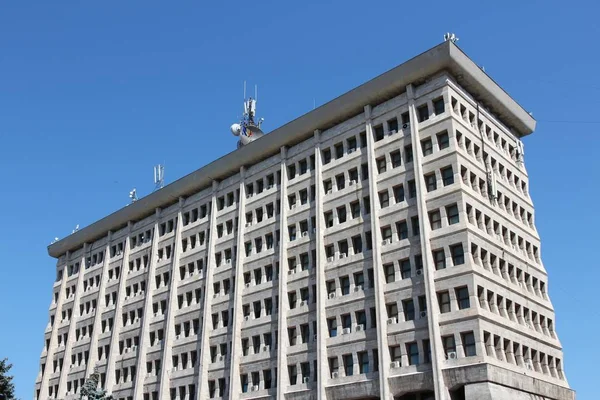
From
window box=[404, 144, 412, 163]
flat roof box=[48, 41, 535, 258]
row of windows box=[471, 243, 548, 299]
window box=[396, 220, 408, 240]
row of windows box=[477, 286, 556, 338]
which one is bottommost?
row of windows box=[477, 286, 556, 338]

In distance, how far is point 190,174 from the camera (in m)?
66.9

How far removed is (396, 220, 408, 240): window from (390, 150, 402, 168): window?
15.6 feet

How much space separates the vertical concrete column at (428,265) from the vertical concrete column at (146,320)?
92.6ft

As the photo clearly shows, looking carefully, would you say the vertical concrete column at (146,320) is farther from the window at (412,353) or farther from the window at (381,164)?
the window at (412,353)

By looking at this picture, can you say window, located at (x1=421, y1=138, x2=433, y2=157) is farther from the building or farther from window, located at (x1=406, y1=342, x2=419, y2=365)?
window, located at (x1=406, y1=342, x2=419, y2=365)

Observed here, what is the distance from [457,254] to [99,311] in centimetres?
4297

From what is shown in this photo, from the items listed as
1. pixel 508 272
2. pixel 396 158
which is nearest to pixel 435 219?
pixel 396 158

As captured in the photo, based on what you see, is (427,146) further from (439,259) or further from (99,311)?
(99,311)

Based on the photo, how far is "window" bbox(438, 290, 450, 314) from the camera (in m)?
44.0

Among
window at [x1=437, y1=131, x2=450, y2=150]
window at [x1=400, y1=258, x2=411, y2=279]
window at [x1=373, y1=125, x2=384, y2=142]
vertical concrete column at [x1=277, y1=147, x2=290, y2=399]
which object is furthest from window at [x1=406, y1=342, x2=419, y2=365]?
window at [x1=373, y1=125, x2=384, y2=142]

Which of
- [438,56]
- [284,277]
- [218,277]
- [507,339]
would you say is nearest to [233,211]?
[218,277]

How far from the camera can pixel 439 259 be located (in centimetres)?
4584

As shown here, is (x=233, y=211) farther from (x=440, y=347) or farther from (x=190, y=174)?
(x=440, y=347)

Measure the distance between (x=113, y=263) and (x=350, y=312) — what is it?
35.1 meters
